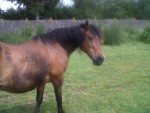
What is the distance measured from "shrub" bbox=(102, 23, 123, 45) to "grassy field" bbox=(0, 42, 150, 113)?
6.92 m

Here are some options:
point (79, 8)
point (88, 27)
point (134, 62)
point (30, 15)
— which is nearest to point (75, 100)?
point (88, 27)

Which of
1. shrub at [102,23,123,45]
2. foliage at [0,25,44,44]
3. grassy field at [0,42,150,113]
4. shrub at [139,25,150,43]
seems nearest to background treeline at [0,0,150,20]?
foliage at [0,25,44,44]

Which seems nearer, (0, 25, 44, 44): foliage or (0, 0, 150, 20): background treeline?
(0, 25, 44, 44): foliage

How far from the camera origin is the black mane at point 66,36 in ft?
15.8

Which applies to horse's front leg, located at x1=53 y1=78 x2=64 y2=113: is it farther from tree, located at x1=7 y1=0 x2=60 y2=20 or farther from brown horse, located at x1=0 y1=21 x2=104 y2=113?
tree, located at x1=7 y1=0 x2=60 y2=20

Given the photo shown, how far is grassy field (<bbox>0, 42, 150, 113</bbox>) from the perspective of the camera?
535 centimetres

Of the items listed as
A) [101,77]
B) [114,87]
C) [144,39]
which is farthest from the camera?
[144,39]

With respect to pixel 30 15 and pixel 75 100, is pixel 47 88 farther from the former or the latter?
pixel 30 15

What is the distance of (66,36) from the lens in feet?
16.2

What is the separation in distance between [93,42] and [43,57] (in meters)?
0.83

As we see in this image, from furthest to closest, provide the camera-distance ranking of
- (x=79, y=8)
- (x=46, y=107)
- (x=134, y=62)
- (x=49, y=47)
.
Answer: (x=79, y=8) → (x=134, y=62) → (x=46, y=107) → (x=49, y=47)

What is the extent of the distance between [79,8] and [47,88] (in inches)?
1317

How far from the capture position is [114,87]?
22.4 ft

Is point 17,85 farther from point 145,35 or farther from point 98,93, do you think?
point 145,35
